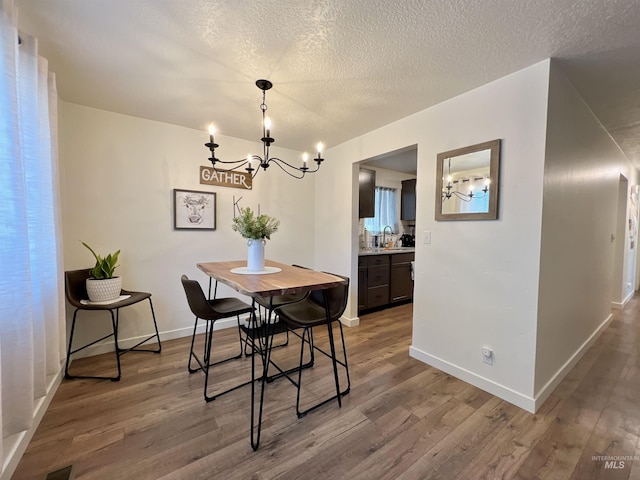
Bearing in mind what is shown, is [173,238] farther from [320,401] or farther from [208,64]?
[320,401]

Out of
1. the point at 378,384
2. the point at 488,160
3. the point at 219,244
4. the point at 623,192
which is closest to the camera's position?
the point at 488,160

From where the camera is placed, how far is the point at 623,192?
13.0 feet

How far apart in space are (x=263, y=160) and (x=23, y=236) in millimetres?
1898

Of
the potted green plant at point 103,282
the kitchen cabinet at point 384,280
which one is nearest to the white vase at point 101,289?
the potted green plant at point 103,282

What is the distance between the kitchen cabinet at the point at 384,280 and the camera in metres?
3.79

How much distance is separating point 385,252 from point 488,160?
2198 mm

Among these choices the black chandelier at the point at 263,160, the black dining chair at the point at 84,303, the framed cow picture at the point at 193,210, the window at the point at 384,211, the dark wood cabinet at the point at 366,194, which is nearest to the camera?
the black chandelier at the point at 263,160

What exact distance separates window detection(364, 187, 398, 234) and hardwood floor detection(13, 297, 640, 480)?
9.48 ft

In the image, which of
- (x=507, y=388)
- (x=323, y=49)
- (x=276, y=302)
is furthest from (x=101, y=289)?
(x=507, y=388)

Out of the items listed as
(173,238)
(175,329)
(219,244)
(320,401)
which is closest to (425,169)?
(320,401)

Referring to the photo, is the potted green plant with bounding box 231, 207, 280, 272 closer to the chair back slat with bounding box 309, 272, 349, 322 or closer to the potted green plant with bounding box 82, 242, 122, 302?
the chair back slat with bounding box 309, 272, 349, 322

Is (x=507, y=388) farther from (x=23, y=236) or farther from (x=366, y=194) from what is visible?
(x=23, y=236)
